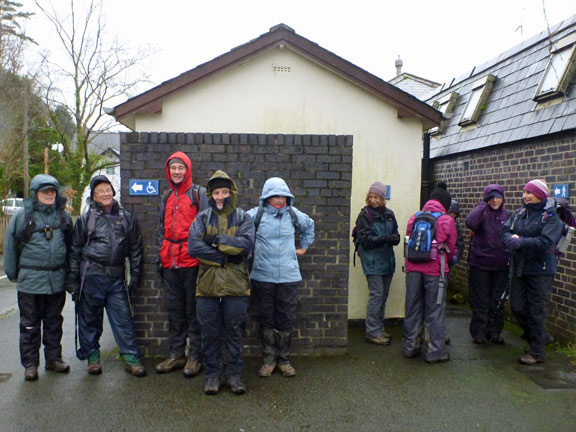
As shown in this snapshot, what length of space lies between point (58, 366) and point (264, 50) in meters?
4.59

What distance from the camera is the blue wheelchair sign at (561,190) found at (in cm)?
566

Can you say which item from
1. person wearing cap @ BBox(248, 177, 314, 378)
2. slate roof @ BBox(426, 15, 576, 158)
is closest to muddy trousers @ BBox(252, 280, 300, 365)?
person wearing cap @ BBox(248, 177, 314, 378)

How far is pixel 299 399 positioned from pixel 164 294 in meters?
1.86

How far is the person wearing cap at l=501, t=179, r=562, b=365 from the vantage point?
4.87 m

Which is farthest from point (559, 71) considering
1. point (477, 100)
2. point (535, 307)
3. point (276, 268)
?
point (276, 268)

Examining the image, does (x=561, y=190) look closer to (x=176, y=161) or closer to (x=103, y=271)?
(x=176, y=161)

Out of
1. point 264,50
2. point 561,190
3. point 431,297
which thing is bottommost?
point 431,297

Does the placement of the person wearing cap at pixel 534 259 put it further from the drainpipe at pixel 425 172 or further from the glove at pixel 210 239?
the drainpipe at pixel 425 172

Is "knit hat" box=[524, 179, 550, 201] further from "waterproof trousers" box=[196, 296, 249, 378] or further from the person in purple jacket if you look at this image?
"waterproof trousers" box=[196, 296, 249, 378]

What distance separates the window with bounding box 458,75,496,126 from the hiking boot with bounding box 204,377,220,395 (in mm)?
6839

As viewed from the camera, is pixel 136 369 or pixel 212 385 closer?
pixel 212 385

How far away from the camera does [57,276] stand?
178 inches

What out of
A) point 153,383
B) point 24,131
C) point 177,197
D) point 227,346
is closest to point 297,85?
point 177,197

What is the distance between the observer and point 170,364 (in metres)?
4.74
